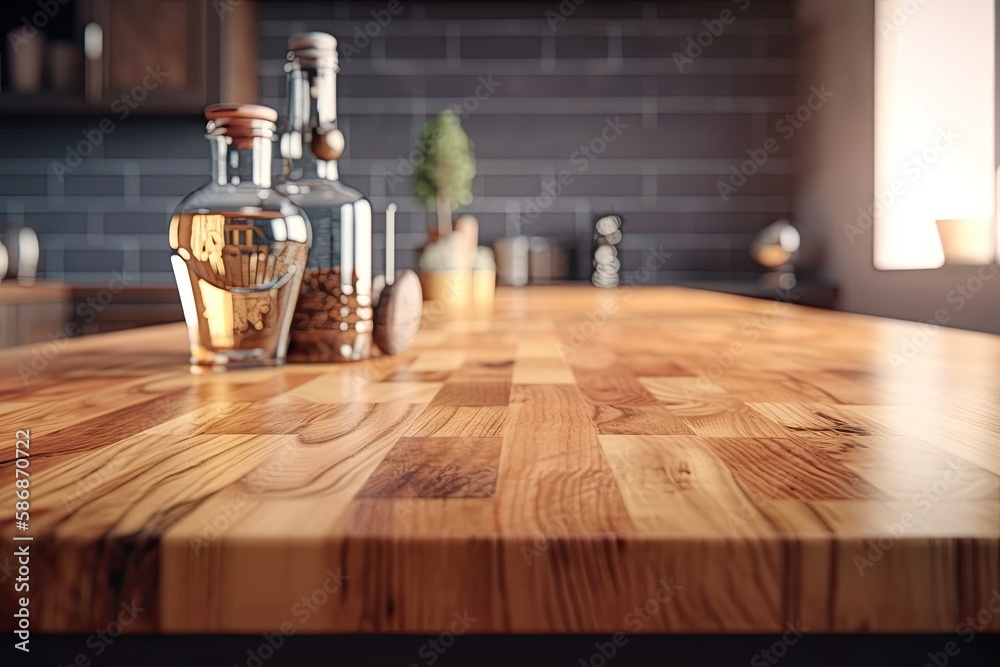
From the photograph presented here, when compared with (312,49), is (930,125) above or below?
above

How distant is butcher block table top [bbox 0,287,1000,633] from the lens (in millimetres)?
267

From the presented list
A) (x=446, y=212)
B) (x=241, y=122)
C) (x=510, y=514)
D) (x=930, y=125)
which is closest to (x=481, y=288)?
(x=446, y=212)

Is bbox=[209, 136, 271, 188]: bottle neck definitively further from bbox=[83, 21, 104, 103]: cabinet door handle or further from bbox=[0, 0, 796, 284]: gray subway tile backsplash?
bbox=[0, 0, 796, 284]: gray subway tile backsplash

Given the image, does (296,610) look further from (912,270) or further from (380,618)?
(912,270)

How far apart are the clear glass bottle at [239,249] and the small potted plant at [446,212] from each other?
3.08 feet

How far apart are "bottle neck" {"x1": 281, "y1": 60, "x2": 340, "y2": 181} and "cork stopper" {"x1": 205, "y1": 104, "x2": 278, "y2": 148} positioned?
0.08 meters

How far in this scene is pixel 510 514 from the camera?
294 mm

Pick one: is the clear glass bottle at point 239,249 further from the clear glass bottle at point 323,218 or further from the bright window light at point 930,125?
the bright window light at point 930,125

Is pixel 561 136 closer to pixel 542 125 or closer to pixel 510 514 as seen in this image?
pixel 542 125

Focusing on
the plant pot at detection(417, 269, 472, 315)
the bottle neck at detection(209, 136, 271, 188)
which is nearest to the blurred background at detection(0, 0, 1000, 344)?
the plant pot at detection(417, 269, 472, 315)

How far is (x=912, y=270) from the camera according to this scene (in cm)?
308

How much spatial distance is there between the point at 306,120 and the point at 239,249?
0.19 m

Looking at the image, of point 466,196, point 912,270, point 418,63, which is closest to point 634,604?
point 466,196

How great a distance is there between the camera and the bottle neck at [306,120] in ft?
2.55
